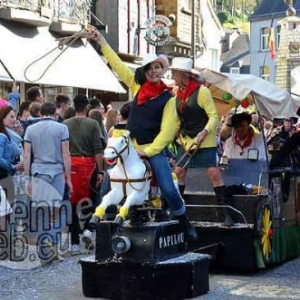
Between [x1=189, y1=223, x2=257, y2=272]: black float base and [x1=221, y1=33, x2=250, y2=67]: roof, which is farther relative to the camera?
[x1=221, y1=33, x2=250, y2=67]: roof

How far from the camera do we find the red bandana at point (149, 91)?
8.18m

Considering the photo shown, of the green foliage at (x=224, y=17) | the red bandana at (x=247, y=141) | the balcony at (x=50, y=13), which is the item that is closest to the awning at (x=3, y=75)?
the balcony at (x=50, y=13)

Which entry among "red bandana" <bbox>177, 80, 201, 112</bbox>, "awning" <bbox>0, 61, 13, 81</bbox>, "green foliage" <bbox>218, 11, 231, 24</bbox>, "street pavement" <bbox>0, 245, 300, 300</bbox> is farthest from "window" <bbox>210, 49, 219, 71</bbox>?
"green foliage" <bbox>218, 11, 231, 24</bbox>

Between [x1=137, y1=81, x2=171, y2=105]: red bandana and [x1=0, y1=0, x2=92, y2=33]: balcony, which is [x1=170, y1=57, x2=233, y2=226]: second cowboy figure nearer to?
[x1=137, y1=81, x2=171, y2=105]: red bandana

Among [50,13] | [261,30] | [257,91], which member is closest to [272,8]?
[261,30]

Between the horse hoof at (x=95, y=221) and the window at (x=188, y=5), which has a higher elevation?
the window at (x=188, y=5)

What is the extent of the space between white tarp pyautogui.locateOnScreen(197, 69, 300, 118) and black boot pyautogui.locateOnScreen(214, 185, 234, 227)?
1058 mm

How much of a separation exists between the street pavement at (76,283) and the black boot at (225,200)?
597 millimetres

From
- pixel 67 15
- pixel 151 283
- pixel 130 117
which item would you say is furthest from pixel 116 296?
pixel 67 15

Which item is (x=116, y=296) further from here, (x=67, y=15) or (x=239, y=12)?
(x=239, y=12)

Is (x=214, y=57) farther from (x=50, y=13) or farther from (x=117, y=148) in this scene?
(x=117, y=148)

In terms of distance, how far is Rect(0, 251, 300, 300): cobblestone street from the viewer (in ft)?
27.5

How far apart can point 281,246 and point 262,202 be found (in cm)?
93

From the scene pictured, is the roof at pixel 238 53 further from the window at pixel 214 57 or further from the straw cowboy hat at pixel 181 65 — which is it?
the straw cowboy hat at pixel 181 65
